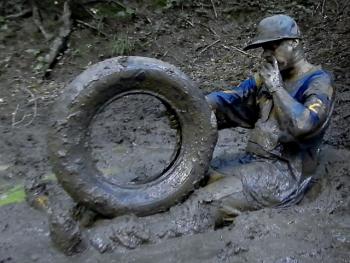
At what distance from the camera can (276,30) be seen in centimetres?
489

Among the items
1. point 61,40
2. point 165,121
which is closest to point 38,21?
point 61,40

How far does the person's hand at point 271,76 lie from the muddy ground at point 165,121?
898 millimetres

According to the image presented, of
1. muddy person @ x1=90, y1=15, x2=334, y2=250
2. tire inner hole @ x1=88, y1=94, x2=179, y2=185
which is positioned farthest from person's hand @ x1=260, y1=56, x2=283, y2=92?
tire inner hole @ x1=88, y1=94, x2=179, y2=185

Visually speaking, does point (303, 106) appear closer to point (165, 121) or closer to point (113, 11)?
point (165, 121)

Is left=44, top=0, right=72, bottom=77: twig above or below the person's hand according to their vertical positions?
below

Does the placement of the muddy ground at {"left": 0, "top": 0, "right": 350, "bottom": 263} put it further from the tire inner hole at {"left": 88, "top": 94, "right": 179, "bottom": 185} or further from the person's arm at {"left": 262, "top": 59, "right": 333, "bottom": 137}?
the person's arm at {"left": 262, "top": 59, "right": 333, "bottom": 137}

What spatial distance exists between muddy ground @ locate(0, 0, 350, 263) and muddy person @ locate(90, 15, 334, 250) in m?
0.13

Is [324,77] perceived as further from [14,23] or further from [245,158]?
[14,23]

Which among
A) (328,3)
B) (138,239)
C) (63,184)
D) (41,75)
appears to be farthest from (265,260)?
(328,3)

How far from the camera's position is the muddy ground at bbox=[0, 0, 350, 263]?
4379mm

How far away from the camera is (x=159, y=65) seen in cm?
467

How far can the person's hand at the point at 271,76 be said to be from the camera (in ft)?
15.5

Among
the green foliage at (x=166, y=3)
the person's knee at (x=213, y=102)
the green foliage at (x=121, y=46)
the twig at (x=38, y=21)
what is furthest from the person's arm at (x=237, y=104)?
the green foliage at (x=166, y=3)

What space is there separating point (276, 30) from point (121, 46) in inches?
190
